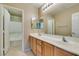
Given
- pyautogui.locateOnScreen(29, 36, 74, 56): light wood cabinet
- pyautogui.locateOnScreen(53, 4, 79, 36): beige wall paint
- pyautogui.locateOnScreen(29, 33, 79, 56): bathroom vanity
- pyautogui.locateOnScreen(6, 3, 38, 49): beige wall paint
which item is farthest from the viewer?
pyautogui.locateOnScreen(6, 3, 38, 49): beige wall paint

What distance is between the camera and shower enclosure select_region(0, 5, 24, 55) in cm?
148

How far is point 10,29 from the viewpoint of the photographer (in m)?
1.51

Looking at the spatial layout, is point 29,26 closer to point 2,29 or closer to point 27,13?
point 27,13

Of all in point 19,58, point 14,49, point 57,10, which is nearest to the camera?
point 19,58

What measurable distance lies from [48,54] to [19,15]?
2.42 ft

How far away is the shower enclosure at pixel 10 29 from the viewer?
4.87ft

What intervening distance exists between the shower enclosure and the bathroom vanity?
216mm

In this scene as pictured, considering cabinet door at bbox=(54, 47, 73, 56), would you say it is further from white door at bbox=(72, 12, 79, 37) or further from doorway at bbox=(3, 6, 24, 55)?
doorway at bbox=(3, 6, 24, 55)

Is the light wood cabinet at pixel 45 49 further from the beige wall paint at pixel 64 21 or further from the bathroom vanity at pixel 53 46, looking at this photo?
the beige wall paint at pixel 64 21

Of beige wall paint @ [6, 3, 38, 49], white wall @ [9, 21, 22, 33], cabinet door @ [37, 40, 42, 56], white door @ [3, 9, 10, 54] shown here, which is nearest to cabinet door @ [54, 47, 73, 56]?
cabinet door @ [37, 40, 42, 56]

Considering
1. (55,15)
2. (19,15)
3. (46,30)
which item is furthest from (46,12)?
(19,15)

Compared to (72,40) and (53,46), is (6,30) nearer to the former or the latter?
(53,46)

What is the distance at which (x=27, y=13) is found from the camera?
1.51 meters

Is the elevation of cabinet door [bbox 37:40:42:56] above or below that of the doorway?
below
